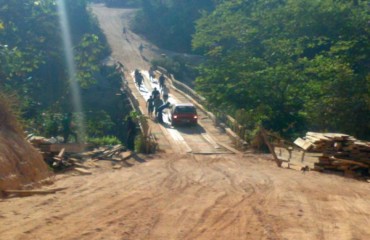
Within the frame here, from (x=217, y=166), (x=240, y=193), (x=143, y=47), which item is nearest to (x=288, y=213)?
(x=240, y=193)

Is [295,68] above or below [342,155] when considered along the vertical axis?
above

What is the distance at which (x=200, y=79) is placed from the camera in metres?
41.9

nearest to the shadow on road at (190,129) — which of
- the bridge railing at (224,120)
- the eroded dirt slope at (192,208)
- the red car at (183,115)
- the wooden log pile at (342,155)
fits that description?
the red car at (183,115)

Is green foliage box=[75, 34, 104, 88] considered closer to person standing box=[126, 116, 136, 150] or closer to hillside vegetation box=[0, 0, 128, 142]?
hillside vegetation box=[0, 0, 128, 142]

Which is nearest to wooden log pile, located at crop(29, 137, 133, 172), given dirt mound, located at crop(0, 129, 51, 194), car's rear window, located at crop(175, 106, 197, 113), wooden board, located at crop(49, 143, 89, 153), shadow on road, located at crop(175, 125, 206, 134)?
wooden board, located at crop(49, 143, 89, 153)

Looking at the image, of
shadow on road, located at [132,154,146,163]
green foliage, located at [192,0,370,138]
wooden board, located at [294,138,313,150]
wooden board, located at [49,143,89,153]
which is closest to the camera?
wooden board, located at [294,138,313,150]

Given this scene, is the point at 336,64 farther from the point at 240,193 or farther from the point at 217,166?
the point at 240,193

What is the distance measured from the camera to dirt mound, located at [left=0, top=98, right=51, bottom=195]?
1343 centimetres

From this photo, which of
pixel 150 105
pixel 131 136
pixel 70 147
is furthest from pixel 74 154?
pixel 150 105

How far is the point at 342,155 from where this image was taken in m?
19.1

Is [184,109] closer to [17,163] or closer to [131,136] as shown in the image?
[131,136]

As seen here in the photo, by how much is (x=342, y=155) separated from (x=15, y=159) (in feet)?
33.3

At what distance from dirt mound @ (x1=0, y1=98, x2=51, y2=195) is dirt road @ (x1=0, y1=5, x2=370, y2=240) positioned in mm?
687

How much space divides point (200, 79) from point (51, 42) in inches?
523
